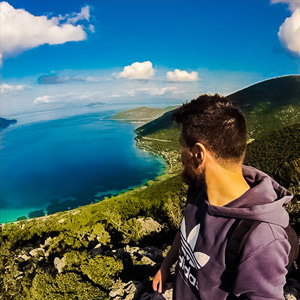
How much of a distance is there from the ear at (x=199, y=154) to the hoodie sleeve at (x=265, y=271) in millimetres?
610

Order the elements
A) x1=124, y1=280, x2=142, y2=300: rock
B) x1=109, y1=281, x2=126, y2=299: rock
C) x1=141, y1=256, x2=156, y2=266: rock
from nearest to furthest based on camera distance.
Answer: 1. x1=124, y1=280, x2=142, y2=300: rock
2. x1=109, y1=281, x2=126, y2=299: rock
3. x1=141, y1=256, x2=156, y2=266: rock

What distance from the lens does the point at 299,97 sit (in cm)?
10906

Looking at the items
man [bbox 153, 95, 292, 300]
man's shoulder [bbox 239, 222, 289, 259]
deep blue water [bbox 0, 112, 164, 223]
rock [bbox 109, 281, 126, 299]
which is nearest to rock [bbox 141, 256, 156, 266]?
rock [bbox 109, 281, 126, 299]

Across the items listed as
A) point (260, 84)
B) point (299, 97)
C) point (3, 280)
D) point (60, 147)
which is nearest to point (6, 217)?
point (3, 280)

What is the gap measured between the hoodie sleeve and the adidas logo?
293 millimetres

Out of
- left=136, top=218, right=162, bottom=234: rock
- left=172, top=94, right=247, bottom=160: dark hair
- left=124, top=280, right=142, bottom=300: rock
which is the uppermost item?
left=172, top=94, right=247, bottom=160: dark hair

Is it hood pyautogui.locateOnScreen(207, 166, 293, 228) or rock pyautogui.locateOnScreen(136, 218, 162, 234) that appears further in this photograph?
rock pyautogui.locateOnScreen(136, 218, 162, 234)

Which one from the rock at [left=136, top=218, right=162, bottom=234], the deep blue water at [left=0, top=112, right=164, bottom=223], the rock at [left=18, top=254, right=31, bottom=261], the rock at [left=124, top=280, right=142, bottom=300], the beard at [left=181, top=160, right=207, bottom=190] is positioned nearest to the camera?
the beard at [left=181, top=160, right=207, bottom=190]

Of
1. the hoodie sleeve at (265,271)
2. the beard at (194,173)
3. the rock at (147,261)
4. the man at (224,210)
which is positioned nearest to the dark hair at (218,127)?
the man at (224,210)

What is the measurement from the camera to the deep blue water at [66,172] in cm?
6387

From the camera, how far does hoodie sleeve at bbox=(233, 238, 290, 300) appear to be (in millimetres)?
1121

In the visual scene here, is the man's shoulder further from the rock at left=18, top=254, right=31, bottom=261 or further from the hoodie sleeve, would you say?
the rock at left=18, top=254, right=31, bottom=261

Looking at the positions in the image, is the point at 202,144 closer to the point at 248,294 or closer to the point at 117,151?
the point at 248,294

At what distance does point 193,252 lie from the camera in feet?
5.12
